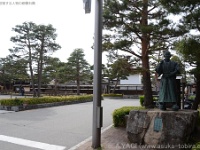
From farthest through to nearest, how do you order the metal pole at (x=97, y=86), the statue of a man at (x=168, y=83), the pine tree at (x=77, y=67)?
1. the pine tree at (x=77, y=67)
2. the statue of a man at (x=168, y=83)
3. the metal pole at (x=97, y=86)

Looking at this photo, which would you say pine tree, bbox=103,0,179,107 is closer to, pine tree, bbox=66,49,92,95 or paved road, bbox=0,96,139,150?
paved road, bbox=0,96,139,150

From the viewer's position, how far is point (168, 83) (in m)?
6.32

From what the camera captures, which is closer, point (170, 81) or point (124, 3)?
point (170, 81)

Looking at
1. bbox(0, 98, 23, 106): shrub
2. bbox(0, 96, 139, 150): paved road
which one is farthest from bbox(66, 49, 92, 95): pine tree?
bbox(0, 96, 139, 150): paved road

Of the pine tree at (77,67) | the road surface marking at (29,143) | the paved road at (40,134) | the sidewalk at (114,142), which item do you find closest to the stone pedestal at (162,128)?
the sidewalk at (114,142)

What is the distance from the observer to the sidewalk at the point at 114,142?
607 cm

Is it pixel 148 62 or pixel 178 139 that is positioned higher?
pixel 148 62

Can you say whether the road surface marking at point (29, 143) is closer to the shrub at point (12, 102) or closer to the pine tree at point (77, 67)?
the shrub at point (12, 102)

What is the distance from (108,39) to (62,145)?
5105mm

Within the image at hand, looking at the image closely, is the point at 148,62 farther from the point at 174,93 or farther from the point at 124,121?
the point at 174,93

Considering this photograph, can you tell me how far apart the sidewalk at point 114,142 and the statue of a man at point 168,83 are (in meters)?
1.50

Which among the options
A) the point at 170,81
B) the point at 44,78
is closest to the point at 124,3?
the point at 170,81

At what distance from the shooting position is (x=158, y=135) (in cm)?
575

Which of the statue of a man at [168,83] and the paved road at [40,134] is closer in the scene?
the statue of a man at [168,83]
